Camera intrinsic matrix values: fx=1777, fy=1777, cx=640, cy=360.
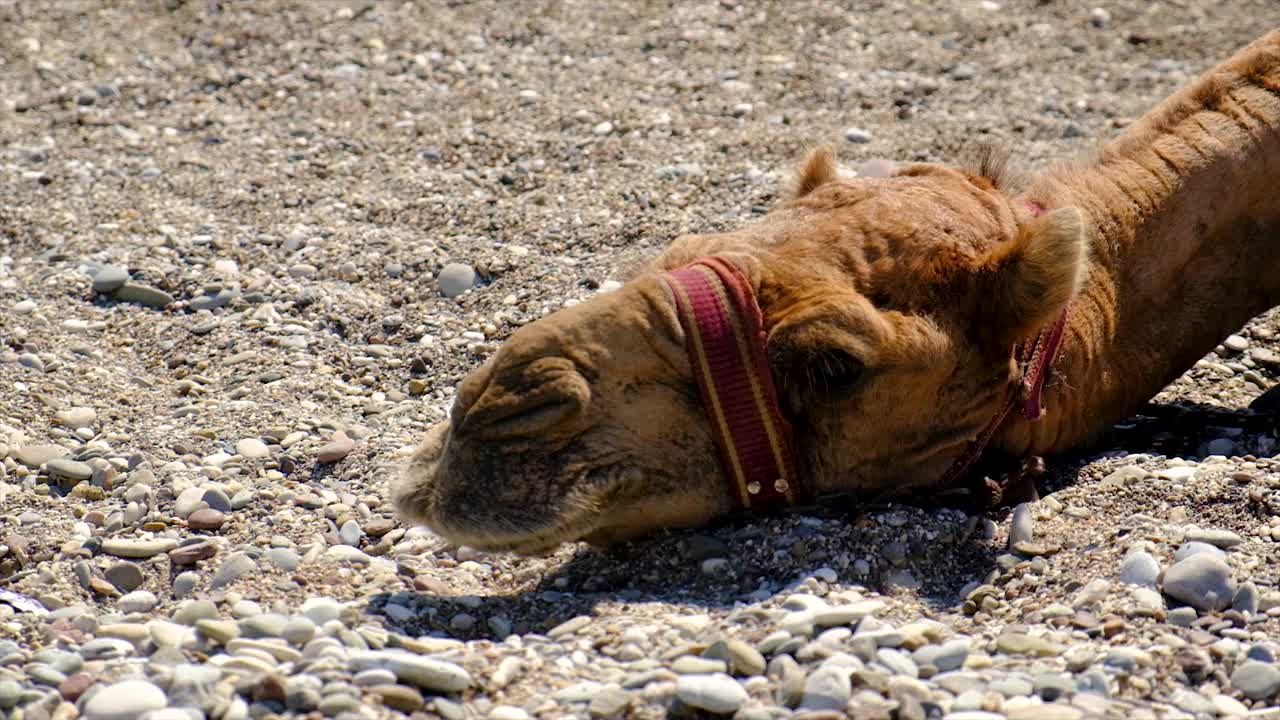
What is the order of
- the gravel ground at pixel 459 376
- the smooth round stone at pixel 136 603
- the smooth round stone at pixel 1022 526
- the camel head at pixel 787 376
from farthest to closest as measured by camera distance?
the smooth round stone at pixel 1022 526 → the smooth round stone at pixel 136 603 → the camel head at pixel 787 376 → the gravel ground at pixel 459 376

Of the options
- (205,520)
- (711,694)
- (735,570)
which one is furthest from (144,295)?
(711,694)

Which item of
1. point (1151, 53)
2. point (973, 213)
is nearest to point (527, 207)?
point (973, 213)

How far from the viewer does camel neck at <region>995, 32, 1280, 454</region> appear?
5254mm

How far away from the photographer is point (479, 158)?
8859mm

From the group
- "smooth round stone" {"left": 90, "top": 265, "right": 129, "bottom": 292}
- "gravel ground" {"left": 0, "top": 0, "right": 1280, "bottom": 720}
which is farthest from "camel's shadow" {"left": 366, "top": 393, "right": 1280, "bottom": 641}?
"smooth round stone" {"left": 90, "top": 265, "right": 129, "bottom": 292}

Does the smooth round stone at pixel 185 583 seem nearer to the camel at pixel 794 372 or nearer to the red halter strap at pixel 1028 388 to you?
the camel at pixel 794 372

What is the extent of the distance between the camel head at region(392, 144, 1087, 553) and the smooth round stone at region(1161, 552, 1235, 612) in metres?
0.69

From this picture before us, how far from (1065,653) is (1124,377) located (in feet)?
5.01

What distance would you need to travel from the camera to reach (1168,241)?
547cm

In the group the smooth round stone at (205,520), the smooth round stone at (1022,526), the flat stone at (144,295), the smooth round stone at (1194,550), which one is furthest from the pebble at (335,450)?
the smooth round stone at (1194,550)

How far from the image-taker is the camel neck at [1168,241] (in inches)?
207

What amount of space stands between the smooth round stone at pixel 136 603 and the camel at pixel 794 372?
783 millimetres

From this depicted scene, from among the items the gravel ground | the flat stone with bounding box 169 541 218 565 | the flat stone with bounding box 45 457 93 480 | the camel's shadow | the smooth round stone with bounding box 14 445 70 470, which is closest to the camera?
the gravel ground

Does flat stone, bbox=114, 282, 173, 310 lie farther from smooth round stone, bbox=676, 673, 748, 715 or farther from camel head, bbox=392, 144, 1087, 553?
smooth round stone, bbox=676, 673, 748, 715
